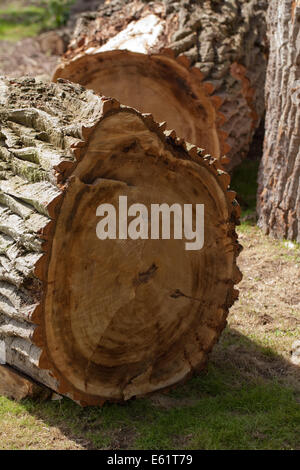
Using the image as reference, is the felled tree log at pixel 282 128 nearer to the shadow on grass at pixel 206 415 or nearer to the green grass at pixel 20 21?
the shadow on grass at pixel 206 415

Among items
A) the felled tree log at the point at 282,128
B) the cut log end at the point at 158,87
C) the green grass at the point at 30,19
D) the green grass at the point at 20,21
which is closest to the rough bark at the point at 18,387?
the felled tree log at the point at 282,128

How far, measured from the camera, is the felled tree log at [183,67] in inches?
216

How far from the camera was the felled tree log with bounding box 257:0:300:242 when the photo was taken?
479 centimetres

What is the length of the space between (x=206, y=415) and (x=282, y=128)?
97.6 inches

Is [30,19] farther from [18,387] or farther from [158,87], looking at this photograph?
[18,387]

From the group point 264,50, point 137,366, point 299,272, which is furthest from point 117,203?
point 264,50

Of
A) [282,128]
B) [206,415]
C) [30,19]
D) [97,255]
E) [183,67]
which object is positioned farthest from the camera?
[30,19]

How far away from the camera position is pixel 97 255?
3098 millimetres

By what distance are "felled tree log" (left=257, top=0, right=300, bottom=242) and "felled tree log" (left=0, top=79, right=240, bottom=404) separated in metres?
1.58

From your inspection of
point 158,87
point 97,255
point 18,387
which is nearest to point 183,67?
point 158,87

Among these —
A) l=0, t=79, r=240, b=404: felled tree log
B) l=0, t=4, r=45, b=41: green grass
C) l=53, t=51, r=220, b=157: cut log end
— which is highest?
l=0, t=4, r=45, b=41: green grass

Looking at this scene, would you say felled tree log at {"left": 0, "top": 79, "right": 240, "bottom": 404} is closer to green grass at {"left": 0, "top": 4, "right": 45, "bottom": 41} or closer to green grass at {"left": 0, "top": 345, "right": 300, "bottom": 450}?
green grass at {"left": 0, "top": 345, "right": 300, "bottom": 450}

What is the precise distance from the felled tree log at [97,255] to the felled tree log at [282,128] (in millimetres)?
1577

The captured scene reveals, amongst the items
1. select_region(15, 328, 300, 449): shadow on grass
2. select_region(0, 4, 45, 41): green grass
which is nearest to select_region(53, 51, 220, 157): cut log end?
select_region(15, 328, 300, 449): shadow on grass
